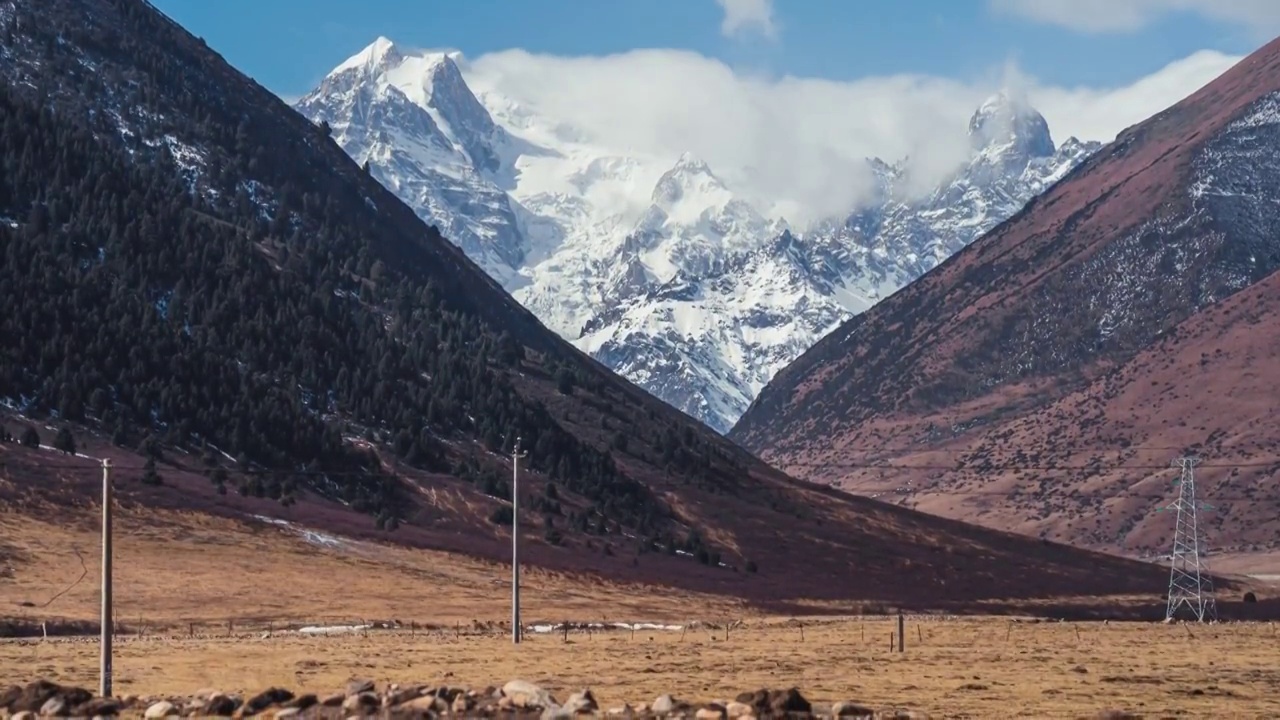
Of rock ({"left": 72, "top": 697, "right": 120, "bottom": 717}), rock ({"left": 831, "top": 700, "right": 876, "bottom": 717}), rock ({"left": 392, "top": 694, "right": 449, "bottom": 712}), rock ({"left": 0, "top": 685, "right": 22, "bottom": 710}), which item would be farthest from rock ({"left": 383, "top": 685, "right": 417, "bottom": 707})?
rock ({"left": 831, "top": 700, "right": 876, "bottom": 717})

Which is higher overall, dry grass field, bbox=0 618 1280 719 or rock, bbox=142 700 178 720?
dry grass field, bbox=0 618 1280 719

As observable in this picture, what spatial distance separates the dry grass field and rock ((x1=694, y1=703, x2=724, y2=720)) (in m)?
3.67

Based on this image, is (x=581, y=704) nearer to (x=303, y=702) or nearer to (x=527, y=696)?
(x=527, y=696)

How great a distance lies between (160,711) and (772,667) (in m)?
26.6

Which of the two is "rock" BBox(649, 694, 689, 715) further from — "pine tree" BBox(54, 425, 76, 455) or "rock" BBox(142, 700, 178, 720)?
"pine tree" BBox(54, 425, 76, 455)

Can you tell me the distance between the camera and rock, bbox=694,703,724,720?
41469mm

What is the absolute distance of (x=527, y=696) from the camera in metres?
43.6

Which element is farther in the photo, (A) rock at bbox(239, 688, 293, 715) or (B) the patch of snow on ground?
(B) the patch of snow on ground

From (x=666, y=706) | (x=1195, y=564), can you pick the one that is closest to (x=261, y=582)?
(x=1195, y=564)

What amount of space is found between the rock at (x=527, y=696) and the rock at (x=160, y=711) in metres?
8.33

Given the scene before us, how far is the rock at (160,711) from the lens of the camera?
142ft

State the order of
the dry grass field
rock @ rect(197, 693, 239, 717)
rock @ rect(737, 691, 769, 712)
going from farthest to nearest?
the dry grass field → rock @ rect(197, 693, 239, 717) → rock @ rect(737, 691, 769, 712)

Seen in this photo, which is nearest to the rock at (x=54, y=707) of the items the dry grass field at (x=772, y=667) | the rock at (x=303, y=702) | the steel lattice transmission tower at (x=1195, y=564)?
the rock at (x=303, y=702)

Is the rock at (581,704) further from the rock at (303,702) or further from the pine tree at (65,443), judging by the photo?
the pine tree at (65,443)
